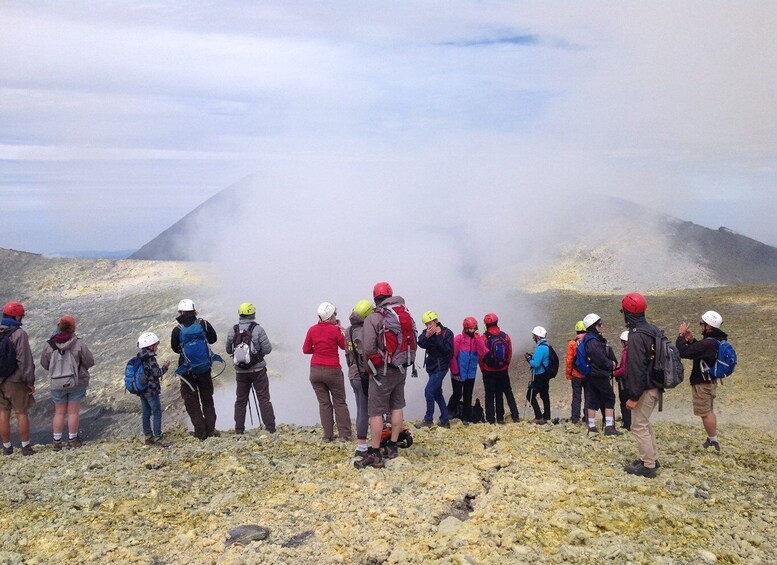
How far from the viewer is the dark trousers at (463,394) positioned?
37.1ft

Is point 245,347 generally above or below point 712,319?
below

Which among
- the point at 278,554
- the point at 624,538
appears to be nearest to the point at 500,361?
the point at 624,538

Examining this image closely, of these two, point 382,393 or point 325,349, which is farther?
point 325,349

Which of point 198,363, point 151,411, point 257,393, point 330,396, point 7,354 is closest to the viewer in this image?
point 7,354

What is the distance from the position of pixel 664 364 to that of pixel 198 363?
646 cm

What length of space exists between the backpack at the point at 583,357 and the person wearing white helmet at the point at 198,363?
220 inches

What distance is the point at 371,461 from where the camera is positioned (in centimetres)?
834

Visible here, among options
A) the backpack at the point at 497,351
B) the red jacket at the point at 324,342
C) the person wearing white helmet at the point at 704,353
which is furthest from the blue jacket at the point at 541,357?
the red jacket at the point at 324,342

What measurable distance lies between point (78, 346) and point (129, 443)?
1.74 metres

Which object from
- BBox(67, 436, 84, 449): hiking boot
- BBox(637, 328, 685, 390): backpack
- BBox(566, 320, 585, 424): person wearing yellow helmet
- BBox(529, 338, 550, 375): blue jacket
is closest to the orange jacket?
BBox(566, 320, 585, 424): person wearing yellow helmet

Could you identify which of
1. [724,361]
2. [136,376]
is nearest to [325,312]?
[136,376]

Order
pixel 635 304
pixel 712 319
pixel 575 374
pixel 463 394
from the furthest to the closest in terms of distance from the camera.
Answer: pixel 463 394 < pixel 575 374 < pixel 712 319 < pixel 635 304

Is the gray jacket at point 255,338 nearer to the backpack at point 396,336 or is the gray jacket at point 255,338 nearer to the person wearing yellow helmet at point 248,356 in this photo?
the person wearing yellow helmet at point 248,356

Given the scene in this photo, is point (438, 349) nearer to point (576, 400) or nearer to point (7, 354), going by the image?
point (576, 400)
